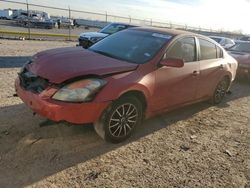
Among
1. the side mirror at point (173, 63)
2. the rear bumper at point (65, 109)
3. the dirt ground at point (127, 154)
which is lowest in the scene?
the dirt ground at point (127, 154)

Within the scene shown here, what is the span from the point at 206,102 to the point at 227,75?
0.79 meters

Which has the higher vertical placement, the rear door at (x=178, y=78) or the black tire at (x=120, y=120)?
the rear door at (x=178, y=78)

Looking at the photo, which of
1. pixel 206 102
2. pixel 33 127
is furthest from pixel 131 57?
pixel 206 102

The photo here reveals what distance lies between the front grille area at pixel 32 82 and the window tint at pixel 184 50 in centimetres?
214

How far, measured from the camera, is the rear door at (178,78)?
5.08 meters

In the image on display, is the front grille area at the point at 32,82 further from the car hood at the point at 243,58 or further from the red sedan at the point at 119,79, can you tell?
the car hood at the point at 243,58

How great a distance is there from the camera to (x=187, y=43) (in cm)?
583

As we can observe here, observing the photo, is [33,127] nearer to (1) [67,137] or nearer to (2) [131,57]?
(1) [67,137]

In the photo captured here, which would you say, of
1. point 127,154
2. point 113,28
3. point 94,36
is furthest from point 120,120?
point 113,28

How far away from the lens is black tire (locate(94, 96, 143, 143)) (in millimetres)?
4381

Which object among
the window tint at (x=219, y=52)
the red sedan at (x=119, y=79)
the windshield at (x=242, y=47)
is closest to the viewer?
the red sedan at (x=119, y=79)

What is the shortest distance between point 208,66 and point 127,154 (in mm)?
2900

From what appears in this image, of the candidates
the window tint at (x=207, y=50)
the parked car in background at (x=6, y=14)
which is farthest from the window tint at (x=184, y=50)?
the parked car in background at (x=6, y=14)

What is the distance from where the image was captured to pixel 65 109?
13.0 feet
